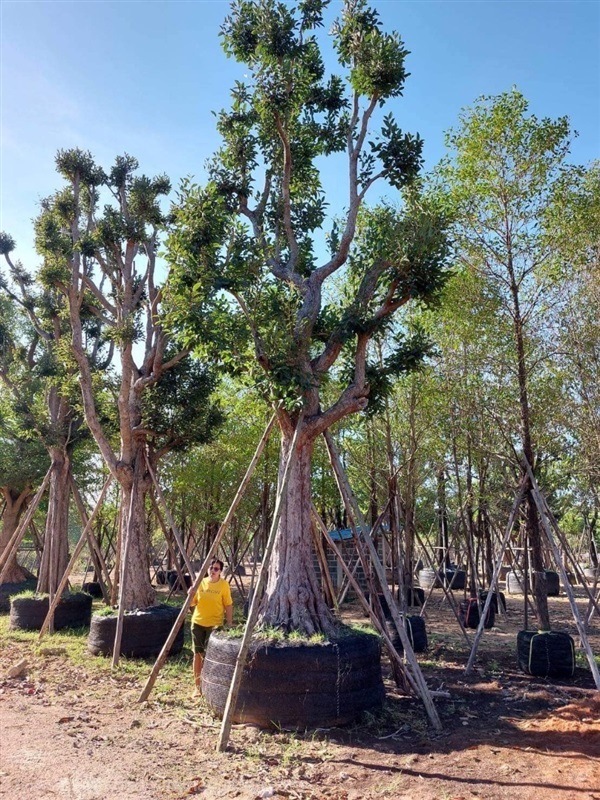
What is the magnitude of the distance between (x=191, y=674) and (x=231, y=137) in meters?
7.61

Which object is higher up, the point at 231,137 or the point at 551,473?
the point at 231,137

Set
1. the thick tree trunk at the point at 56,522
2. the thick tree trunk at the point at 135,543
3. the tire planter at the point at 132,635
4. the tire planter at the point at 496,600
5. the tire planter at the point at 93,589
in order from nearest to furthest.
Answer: the tire planter at the point at 132,635
the thick tree trunk at the point at 135,543
the thick tree trunk at the point at 56,522
the tire planter at the point at 496,600
the tire planter at the point at 93,589

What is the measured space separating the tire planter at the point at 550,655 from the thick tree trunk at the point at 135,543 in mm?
6158

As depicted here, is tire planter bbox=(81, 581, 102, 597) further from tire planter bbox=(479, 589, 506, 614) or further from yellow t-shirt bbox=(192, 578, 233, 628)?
yellow t-shirt bbox=(192, 578, 233, 628)

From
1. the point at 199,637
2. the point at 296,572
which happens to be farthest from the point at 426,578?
the point at 296,572

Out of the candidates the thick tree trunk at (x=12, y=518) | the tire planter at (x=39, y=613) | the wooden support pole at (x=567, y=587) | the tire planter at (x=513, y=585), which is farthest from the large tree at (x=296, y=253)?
the tire planter at (x=513, y=585)

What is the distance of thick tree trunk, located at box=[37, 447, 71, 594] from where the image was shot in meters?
13.1

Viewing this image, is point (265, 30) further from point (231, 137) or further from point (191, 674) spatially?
point (191, 674)

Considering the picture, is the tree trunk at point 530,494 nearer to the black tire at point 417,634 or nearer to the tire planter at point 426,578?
the black tire at point 417,634

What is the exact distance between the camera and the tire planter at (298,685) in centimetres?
642

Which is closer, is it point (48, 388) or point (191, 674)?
point (191, 674)

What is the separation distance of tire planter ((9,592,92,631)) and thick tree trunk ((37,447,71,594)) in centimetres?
35

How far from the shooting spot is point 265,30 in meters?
8.19

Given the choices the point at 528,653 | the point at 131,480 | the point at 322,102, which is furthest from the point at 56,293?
the point at 528,653
